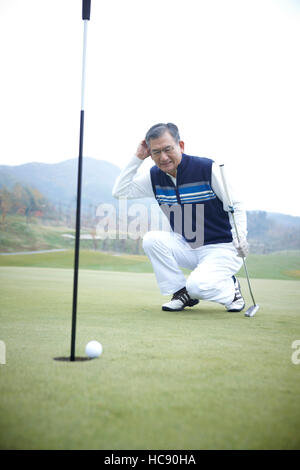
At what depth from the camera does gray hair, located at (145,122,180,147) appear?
4.32 meters

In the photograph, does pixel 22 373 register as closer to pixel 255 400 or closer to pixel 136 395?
pixel 136 395

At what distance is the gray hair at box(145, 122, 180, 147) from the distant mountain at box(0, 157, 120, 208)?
452ft

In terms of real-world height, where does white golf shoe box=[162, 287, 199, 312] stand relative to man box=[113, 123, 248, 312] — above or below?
below

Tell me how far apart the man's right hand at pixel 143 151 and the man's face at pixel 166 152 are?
32cm

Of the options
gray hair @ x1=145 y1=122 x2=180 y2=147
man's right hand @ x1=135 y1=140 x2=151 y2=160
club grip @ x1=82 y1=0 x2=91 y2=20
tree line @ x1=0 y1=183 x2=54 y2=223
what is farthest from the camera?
tree line @ x1=0 y1=183 x2=54 y2=223

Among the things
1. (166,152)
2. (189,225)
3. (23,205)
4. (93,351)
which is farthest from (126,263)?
(23,205)

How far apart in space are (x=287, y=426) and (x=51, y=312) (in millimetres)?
3073

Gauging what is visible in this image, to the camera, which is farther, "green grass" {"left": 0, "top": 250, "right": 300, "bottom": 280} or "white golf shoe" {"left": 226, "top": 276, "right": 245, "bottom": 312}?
"green grass" {"left": 0, "top": 250, "right": 300, "bottom": 280}

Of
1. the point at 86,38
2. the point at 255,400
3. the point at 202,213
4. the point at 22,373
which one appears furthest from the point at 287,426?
the point at 202,213

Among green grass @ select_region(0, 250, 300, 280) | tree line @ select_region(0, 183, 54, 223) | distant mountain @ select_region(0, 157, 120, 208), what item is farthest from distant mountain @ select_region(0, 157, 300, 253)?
green grass @ select_region(0, 250, 300, 280)

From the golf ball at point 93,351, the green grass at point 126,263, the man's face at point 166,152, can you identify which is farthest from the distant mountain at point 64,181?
the golf ball at point 93,351

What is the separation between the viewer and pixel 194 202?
15.3ft

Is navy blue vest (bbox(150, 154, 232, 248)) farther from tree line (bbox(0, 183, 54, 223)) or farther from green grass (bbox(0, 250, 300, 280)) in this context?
tree line (bbox(0, 183, 54, 223))

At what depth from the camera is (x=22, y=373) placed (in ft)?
6.41
